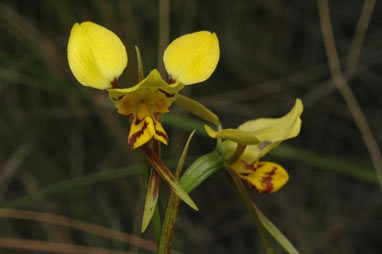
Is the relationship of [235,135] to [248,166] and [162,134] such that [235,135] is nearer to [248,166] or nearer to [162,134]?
[162,134]

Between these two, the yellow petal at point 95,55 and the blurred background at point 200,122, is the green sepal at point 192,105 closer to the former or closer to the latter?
the yellow petal at point 95,55

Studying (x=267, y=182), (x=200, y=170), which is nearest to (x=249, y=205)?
(x=267, y=182)

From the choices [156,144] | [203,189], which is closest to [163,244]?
[156,144]

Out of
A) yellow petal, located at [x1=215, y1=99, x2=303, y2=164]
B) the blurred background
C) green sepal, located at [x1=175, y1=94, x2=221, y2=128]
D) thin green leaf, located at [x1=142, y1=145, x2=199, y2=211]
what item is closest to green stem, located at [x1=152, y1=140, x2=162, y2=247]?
thin green leaf, located at [x1=142, y1=145, x2=199, y2=211]

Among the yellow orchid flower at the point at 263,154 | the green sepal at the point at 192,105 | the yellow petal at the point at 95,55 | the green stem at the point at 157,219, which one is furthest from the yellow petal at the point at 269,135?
the yellow petal at the point at 95,55

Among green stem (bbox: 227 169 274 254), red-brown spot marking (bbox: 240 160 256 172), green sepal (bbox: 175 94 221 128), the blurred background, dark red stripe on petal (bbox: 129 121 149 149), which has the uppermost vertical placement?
the blurred background

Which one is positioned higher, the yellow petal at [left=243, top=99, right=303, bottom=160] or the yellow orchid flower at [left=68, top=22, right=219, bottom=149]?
the yellow orchid flower at [left=68, top=22, right=219, bottom=149]

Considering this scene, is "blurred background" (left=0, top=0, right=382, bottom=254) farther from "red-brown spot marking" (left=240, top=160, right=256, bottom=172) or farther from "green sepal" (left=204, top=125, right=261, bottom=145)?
"green sepal" (left=204, top=125, right=261, bottom=145)
